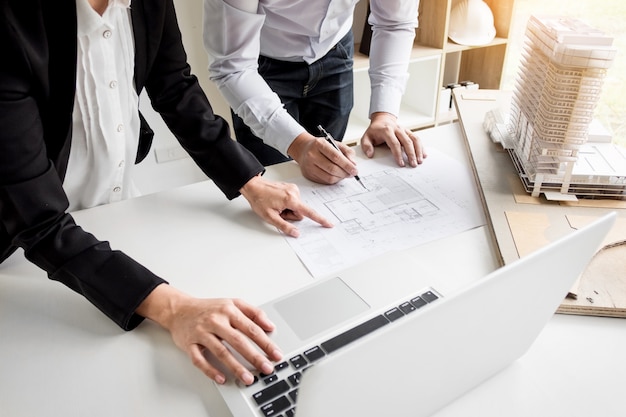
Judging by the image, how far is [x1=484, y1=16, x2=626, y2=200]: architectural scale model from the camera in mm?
839

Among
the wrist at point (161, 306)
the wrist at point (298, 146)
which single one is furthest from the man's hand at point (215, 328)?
the wrist at point (298, 146)

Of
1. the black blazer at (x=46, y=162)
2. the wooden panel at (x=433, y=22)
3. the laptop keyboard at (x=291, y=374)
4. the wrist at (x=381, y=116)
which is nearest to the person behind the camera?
the laptop keyboard at (x=291, y=374)

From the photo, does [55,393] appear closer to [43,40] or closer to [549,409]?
[43,40]

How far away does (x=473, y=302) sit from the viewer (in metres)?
0.47

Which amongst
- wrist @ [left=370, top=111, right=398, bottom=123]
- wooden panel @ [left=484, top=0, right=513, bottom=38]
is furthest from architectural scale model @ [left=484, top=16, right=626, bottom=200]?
wooden panel @ [left=484, top=0, right=513, bottom=38]

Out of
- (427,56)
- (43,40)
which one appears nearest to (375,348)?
(43,40)

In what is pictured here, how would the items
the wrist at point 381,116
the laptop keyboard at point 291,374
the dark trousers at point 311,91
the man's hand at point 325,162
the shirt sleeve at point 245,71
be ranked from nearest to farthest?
the laptop keyboard at point 291,374 → the man's hand at point 325,162 → the shirt sleeve at point 245,71 → the wrist at point 381,116 → the dark trousers at point 311,91

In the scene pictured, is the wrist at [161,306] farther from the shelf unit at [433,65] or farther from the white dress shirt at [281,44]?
the shelf unit at [433,65]

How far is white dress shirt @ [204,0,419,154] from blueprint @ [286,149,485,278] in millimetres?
224

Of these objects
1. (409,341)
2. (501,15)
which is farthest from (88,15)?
(501,15)

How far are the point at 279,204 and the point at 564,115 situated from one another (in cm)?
53

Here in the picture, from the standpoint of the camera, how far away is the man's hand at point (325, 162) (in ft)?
3.47

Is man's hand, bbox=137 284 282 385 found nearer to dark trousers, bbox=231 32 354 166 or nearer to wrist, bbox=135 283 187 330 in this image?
wrist, bbox=135 283 187 330

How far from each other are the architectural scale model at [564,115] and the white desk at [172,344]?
0.19 meters
